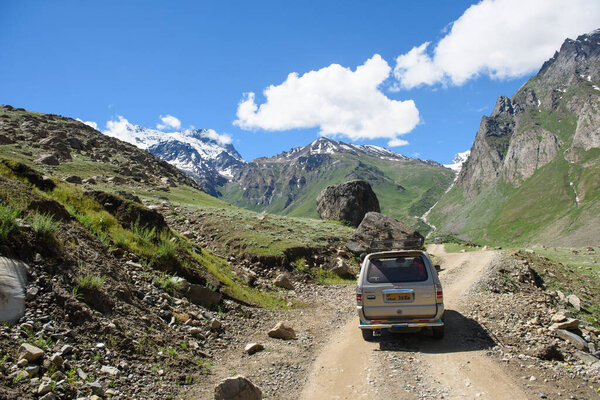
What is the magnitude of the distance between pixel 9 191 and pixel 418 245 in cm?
1396

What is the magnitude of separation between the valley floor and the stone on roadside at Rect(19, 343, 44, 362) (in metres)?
2.83

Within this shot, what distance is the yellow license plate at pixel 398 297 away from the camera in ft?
33.0

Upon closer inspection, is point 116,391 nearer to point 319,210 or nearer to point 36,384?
point 36,384

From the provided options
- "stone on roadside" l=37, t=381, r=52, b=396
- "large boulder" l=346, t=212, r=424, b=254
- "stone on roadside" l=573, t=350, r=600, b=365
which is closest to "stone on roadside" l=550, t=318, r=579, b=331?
"stone on roadside" l=573, t=350, r=600, b=365

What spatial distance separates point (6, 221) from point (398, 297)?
10.0 m

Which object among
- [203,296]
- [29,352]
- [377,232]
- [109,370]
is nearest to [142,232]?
[203,296]

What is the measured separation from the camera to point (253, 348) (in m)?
9.58

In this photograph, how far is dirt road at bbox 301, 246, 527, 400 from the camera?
7.23 m

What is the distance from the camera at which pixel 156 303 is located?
9.96 m

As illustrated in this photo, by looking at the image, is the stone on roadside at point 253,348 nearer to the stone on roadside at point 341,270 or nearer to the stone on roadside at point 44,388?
the stone on roadside at point 44,388

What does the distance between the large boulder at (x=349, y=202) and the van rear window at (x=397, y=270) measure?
30839 mm

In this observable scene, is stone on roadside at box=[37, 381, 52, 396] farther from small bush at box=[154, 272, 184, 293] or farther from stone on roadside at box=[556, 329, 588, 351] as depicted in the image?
stone on roadside at box=[556, 329, 588, 351]

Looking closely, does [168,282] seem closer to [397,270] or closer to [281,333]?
[281,333]

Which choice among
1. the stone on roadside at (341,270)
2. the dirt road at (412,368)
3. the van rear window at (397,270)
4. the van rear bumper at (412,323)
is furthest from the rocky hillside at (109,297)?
the van rear window at (397,270)
